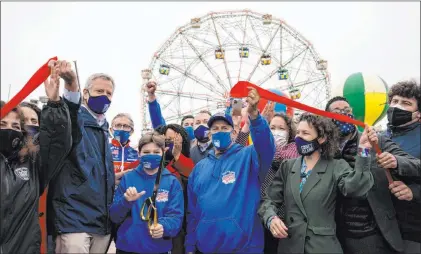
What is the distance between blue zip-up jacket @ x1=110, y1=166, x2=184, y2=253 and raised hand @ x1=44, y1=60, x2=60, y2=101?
96 cm

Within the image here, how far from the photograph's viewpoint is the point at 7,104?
9.35 feet

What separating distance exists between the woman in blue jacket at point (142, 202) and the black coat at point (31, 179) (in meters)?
0.60

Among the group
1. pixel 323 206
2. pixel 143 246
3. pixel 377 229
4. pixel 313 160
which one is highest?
pixel 313 160

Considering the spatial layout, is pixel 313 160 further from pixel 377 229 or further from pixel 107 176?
pixel 107 176

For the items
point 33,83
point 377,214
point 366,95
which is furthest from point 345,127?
point 366,95

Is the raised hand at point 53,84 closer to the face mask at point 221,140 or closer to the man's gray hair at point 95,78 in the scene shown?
the man's gray hair at point 95,78

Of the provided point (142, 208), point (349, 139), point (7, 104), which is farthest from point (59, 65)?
point (349, 139)

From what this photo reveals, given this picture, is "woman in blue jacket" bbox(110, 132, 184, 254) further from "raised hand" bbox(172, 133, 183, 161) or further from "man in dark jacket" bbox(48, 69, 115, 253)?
"raised hand" bbox(172, 133, 183, 161)

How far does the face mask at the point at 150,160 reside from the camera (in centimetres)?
362

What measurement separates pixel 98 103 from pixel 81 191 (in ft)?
2.39

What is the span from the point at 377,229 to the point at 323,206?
0.50 meters

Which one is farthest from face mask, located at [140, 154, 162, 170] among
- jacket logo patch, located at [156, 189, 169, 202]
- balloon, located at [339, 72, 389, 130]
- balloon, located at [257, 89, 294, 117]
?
balloon, located at [339, 72, 389, 130]

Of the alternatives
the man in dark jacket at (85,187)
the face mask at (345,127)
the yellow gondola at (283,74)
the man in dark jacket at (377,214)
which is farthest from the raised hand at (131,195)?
the yellow gondola at (283,74)

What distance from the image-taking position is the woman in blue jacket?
10.9 feet
